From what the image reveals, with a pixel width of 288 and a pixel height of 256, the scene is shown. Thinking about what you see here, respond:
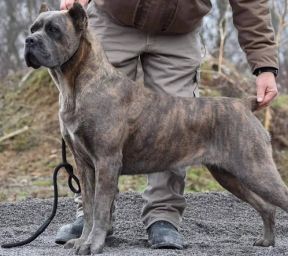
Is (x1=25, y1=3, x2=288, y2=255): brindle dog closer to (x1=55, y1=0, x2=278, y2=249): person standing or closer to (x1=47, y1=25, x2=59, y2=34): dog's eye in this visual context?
(x1=47, y1=25, x2=59, y2=34): dog's eye

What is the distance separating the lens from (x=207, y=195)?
864 cm

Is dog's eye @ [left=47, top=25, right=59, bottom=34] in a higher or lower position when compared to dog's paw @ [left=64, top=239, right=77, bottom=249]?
higher

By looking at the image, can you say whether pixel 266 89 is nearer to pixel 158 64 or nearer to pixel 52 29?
pixel 158 64

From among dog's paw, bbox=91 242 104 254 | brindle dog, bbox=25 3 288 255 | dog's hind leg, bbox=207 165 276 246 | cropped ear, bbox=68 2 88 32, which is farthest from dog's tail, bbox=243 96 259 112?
dog's paw, bbox=91 242 104 254

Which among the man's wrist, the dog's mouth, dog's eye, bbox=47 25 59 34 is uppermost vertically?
dog's eye, bbox=47 25 59 34

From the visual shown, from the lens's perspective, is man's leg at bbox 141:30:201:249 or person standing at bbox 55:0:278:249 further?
man's leg at bbox 141:30:201:249

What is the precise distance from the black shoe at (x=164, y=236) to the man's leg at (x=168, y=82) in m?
0.07

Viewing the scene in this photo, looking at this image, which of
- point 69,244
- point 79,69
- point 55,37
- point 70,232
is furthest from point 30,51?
point 70,232

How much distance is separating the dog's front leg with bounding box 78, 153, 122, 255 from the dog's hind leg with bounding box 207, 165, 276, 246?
38.4 inches

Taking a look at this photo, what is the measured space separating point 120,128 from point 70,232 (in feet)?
3.99

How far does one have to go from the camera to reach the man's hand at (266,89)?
595cm

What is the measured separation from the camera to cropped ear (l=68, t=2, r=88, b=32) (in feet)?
17.4

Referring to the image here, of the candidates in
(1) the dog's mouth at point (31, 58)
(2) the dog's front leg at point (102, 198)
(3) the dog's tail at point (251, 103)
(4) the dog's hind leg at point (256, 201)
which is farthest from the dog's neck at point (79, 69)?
(4) the dog's hind leg at point (256, 201)

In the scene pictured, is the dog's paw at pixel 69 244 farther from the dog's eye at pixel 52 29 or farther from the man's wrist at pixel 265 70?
the man's wrist at pixel 265 70
